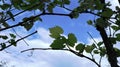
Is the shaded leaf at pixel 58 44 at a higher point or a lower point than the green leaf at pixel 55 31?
lower

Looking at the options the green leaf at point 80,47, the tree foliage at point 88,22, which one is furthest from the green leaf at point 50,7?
the green leaf at point 80,47

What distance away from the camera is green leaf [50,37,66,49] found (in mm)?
1816

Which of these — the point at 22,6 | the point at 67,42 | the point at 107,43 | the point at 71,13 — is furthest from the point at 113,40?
the point at 22,6

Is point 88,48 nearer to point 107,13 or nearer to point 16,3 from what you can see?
point 107,13

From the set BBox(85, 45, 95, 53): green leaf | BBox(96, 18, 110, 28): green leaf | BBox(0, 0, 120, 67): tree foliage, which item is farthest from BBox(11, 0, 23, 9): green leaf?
BBox(85, 45, 95, 53): green leaf

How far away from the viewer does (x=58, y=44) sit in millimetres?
1826

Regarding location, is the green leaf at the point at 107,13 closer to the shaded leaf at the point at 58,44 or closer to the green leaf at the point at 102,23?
the green leaf at the point at 102,23

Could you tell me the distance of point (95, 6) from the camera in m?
2.36

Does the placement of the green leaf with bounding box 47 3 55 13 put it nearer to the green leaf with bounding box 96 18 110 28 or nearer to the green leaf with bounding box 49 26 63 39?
the green leaf with bounding box 96 18 110 28

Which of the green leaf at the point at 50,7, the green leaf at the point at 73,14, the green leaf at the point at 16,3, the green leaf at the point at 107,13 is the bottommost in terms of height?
the green leaf at the point at 107,13

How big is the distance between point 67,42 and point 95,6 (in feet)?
2.20

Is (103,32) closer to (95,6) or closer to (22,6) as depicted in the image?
(95,6)

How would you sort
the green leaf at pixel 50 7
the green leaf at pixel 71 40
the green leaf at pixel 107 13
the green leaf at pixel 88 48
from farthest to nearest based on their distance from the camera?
1. the green leaf at pixel 50 7
2. the green leaf at pixel 107 13
3. the green leaf at pixel 88 48
4. the green leaf at pixel 71 40

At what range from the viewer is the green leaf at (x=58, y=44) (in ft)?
5.96
